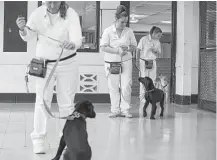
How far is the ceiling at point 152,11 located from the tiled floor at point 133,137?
7032 mm

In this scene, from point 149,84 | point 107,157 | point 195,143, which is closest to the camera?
point 107,157

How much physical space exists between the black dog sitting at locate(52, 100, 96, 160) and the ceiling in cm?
1000

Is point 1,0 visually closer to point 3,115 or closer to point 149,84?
point 3,115

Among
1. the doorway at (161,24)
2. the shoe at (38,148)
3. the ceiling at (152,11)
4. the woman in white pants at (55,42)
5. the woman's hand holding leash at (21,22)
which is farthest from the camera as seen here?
Result: the ceiling at (152,11)

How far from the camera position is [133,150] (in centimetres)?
363

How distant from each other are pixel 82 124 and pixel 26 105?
4916 millimetres

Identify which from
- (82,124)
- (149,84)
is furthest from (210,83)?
(82,124)

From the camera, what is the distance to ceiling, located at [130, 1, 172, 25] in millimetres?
12866

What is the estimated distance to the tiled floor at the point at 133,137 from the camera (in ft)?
11.4

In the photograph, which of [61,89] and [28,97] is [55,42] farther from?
[28,97]

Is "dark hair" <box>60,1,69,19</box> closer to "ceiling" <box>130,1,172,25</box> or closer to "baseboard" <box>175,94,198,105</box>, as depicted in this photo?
"baseboard" <box>175,94,198,105</box>

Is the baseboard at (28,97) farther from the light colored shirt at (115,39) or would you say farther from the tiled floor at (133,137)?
the light colored shirt at (115,39)

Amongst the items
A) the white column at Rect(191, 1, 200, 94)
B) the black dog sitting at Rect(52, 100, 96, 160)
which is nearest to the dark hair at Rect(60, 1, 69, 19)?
the black dog sitting at Rect(52, 100, 96, 160)

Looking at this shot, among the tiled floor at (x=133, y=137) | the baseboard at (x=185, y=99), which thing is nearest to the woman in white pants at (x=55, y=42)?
the tiled floor at (x=133, y=137)
